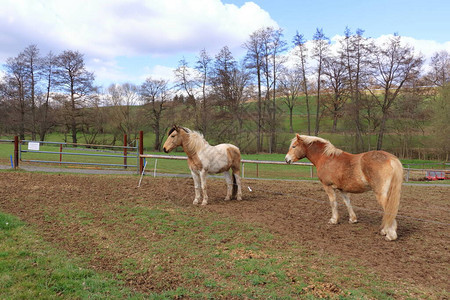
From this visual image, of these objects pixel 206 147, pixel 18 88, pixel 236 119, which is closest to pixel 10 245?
pixel 206 147

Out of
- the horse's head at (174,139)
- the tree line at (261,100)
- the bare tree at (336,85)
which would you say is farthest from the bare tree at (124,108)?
the horse's head at (174,139)

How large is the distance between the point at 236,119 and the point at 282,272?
110 ft

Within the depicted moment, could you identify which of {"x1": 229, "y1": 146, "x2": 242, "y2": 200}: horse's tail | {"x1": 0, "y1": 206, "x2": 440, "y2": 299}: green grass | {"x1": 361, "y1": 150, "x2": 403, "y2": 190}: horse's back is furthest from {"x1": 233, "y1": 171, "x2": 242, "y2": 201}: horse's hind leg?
{"x1": 361, "y1": 150, "x2": 403, "y2": 190}: horse's back

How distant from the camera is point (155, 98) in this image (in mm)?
45938

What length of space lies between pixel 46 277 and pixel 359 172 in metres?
5.11

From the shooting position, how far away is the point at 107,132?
4278cm

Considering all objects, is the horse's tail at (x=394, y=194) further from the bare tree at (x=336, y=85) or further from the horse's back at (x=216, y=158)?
the bare tree at (x=336, y=85)

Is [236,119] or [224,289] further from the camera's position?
[236,119]

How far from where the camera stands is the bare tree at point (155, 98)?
4372 cm

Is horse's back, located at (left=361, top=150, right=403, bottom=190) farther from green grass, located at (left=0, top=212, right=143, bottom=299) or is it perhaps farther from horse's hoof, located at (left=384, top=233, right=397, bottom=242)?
green grass, located at (left=0, top=212, right=143, bottom=299)

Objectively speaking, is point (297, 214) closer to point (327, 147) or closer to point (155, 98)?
point (327, 147)

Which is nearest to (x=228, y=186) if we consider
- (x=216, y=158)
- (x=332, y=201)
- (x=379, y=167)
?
(x=216, y=158)

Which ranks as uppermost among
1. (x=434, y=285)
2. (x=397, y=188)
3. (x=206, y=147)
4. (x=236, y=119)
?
(x=236, y=119)

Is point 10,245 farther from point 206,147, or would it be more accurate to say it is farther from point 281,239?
point 206,147
